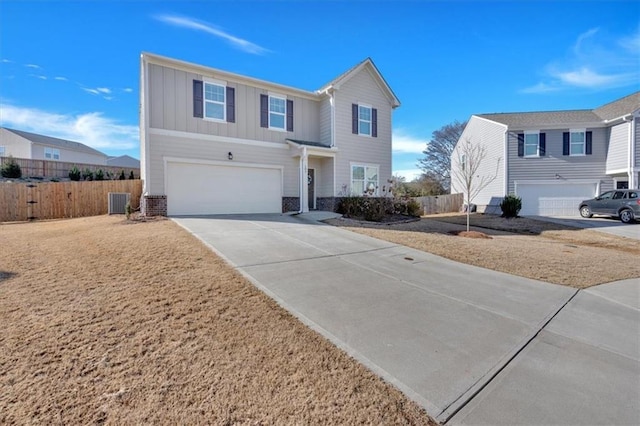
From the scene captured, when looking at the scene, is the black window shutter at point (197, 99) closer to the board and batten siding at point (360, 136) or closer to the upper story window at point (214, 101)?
the upper story window at point (214, 101)

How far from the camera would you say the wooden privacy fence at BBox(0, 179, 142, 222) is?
14.0 m

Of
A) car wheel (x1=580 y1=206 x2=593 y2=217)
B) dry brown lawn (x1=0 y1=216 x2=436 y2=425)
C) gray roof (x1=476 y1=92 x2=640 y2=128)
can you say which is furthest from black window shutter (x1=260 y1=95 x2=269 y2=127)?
car wheel (x1=580 y1=206 x2=593 y2=217)

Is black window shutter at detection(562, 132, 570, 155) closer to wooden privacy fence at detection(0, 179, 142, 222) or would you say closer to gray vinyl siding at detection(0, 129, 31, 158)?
wooden privacy fence at detection(0, 179, 142, 222)

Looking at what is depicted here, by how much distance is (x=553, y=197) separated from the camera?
771 inches

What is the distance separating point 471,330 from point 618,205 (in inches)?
746

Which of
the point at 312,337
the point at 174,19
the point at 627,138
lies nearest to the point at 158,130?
the point at 174,19

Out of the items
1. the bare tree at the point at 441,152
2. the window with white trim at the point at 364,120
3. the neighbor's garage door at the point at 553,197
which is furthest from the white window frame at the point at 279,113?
the bare tree at the point at 441,152

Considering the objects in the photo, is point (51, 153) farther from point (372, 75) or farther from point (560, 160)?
point (560, 160)

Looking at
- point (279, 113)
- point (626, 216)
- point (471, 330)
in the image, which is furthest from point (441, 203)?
point (471, 330)

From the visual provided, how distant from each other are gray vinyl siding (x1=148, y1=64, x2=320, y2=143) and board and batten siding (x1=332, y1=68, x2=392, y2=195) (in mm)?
1761

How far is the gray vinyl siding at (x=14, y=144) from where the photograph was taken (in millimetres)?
29750

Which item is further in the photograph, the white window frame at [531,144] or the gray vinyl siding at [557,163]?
the white window frame at [531,144]

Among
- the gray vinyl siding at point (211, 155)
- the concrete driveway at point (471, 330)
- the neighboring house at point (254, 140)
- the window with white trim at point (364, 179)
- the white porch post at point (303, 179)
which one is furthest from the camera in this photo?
the window with white trim at point (364, 179)

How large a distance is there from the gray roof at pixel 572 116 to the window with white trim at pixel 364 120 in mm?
11003
